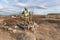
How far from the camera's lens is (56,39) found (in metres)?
4.40

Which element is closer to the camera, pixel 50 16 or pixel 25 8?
pixel 25 8

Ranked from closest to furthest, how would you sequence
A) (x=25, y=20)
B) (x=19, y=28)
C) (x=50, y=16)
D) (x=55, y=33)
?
1. (x=55, y=33)
2. (x=19, y=28)
3. (x=25, y=20)
4. (x=50, y=16)

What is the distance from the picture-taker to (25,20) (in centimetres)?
557

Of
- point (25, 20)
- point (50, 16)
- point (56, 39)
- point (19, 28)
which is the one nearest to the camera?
point (56, 39)

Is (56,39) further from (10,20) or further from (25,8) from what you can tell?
(10,20)

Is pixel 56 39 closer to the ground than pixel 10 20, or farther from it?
closer to the ground

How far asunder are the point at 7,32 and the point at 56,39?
1.89 metres

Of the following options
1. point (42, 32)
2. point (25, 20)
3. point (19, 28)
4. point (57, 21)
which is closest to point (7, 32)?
point (19, 28)

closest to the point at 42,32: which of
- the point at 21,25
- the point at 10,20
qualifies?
the point at 21,25

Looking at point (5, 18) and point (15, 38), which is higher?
point (5, 18)

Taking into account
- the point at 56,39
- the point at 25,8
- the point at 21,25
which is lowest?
the point at 56,39

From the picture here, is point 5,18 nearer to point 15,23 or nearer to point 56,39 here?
point 15,23

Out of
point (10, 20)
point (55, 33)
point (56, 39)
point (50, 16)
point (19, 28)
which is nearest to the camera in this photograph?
point (56, 39)

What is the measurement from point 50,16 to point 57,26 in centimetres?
107
